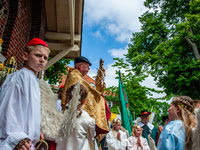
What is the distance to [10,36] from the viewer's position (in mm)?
3592

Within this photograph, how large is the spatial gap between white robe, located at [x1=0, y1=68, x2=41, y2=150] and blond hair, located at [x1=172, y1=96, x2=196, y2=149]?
1.78 meters

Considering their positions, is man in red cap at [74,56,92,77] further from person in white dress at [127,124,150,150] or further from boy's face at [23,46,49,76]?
person in white dress at [127,124,150,150]

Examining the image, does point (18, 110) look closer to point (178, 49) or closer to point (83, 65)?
point (83, 65)

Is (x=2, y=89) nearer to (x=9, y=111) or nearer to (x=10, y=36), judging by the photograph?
(x=9, y=111)

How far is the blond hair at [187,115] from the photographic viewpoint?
2.04 meters

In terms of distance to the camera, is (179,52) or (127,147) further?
(179,52)

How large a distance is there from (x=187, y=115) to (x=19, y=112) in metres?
2.07

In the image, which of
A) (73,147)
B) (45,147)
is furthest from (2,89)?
(73,147)

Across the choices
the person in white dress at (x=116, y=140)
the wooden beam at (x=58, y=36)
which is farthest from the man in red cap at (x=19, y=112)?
the wooden beam at (x=58, y=36)

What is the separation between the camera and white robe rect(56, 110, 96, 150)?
195cm

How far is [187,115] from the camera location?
223cm

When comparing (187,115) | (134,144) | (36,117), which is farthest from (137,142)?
(36,117)

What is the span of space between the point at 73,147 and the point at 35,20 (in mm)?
4466

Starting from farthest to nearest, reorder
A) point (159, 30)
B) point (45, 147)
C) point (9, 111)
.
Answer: point (159, 30) → point (45, 147) → point (9, 111)
